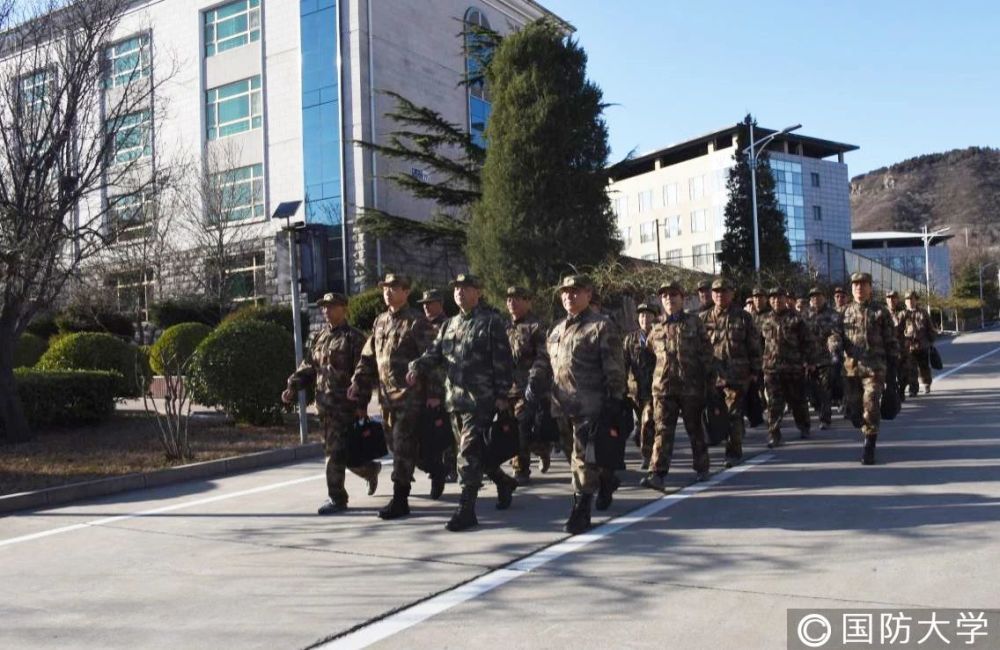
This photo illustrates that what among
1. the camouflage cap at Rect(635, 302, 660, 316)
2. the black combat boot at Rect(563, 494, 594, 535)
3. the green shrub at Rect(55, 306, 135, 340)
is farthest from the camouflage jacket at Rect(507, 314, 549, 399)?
the green shrub at Rect(55, 306, 135, 340)

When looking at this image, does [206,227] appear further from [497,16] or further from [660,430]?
[660,430]

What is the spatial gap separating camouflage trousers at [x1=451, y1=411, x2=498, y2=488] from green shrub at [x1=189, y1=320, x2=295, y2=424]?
7.68 meters

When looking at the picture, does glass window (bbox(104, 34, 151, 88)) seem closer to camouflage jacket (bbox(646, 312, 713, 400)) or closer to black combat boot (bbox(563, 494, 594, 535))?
camouflage jacket (bbox(646, 312, 713, 400))

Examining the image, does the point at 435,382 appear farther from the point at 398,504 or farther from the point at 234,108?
the point at 234,108

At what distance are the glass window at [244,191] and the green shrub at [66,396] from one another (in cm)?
1646

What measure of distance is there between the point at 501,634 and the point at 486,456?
2.58m

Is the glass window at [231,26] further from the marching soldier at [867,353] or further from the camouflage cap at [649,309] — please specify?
the marching soldier at [867,353]

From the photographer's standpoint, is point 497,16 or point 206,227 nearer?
point 206,227

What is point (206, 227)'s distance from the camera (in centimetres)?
2998

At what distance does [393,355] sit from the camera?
24.3 ft

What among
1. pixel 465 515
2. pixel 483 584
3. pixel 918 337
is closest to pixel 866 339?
pixel 465 515

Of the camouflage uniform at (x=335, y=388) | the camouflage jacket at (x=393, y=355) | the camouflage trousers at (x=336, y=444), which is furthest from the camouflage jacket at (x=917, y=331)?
the camouflage trousers at (x=336, y=444)

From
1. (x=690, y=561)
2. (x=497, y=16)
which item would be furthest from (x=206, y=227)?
(x=690, y=561)
